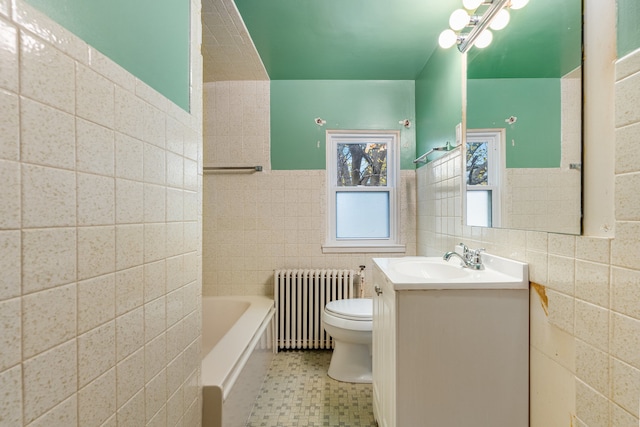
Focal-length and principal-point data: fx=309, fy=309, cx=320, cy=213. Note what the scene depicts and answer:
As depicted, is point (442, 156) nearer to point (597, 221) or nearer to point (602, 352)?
point (597, 221)

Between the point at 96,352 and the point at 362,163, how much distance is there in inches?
94.6

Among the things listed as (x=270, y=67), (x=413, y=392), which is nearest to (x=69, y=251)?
(x=413, y=392)

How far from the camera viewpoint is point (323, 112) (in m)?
2.67

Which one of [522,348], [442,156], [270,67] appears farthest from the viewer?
[270,67]

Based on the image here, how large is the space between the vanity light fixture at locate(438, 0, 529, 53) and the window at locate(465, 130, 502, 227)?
0.46 m

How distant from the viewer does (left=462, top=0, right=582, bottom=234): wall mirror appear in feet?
3.19

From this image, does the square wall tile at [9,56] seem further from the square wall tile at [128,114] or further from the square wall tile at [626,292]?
the square wall tile at [626,292]

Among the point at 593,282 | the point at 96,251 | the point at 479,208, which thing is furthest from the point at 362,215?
the point at 96,251

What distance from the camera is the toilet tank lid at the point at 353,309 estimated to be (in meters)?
1.96

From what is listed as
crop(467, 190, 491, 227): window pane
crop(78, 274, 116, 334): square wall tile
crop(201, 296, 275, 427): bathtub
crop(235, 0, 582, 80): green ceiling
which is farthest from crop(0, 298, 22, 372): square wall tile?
crop(467, 190, 491, 227): window pane

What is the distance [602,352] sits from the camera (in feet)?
2.72

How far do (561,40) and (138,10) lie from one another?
1.29m

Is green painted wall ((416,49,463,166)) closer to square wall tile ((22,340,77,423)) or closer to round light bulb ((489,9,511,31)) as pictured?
round light bulb ((489,9,511,31))

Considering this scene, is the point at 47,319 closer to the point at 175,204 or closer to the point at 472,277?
the point at 175,204
